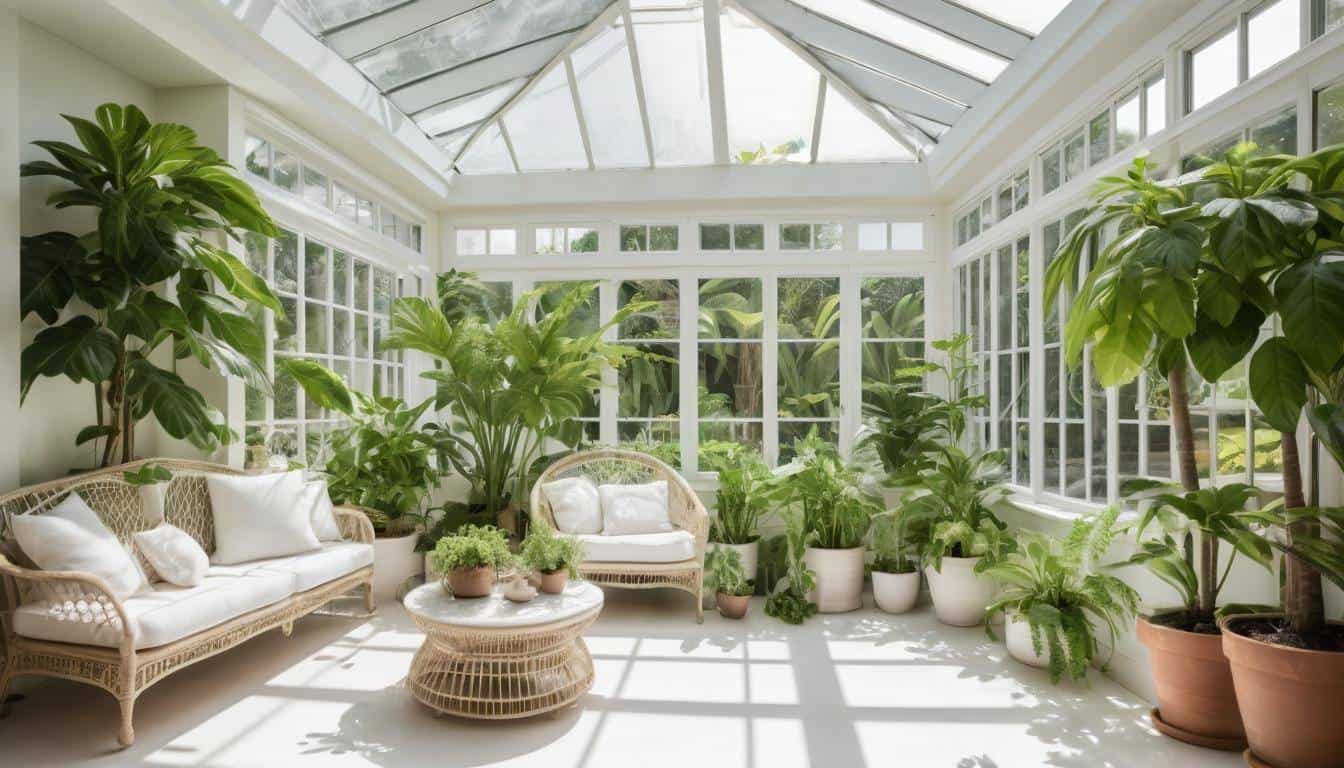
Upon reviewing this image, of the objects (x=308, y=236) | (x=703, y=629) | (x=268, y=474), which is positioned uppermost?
(x=308, y=236)

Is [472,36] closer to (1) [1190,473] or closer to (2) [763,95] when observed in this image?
(2) [763,95]

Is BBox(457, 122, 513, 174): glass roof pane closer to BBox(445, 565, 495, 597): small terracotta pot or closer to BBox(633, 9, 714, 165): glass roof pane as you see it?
BBox(633, 9, 714, 165): glass roof pane

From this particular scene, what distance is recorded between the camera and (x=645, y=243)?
615cm

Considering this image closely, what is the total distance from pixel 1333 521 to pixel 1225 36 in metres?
1.88

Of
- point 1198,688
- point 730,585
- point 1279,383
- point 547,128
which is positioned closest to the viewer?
point 1279,383

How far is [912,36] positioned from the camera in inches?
172

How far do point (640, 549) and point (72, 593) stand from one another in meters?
2.64

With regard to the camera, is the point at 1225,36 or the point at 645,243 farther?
the point at 645,243

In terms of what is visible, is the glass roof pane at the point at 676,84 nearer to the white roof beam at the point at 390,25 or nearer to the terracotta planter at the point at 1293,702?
the white roof beam at the point at 390,25

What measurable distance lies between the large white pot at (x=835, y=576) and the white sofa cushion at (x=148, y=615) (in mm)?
3110

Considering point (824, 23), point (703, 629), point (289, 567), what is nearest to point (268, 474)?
point (289, 567)

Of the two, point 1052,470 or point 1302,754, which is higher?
point 1052,470

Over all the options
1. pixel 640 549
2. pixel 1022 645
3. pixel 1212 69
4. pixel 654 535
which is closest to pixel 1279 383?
pixel 1212 69

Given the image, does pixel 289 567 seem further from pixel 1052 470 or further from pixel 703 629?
pixel 1052 470
